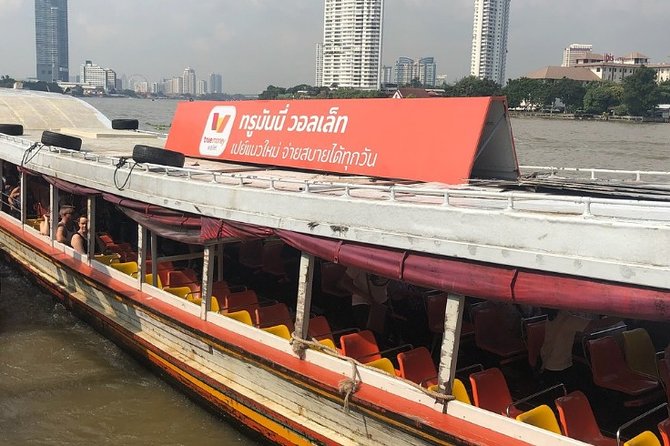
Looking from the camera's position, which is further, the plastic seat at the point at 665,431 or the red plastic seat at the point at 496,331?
the red plastic seat at the point at 496,331

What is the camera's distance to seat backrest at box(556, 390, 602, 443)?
4828mm

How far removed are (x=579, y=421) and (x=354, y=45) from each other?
12183cm

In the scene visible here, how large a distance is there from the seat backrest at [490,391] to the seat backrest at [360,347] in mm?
1162

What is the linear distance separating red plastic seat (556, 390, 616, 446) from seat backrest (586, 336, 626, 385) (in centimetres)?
97

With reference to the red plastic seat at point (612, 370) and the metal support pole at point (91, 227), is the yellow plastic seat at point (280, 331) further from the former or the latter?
the metal support pole at point (91, 227)

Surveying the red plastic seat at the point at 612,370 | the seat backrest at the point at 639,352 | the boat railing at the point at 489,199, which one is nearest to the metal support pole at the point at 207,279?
the boat railing at the point at 489,199

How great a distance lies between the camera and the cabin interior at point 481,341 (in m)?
5.15

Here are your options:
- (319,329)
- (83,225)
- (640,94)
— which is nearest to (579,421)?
(319,329)

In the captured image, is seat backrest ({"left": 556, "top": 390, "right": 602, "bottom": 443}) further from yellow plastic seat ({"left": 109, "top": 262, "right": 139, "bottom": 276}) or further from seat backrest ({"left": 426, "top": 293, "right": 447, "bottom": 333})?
yellow plastic seat ({"left": 109, "top": 262, "right": 139, "bottom": 276})

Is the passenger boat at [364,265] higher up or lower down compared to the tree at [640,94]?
lower down

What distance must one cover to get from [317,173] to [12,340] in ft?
17.2

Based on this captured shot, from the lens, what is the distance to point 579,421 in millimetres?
4891

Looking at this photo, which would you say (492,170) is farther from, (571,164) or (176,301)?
(571,164)

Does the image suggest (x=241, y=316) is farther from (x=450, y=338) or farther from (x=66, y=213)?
(x=66, y=213)
